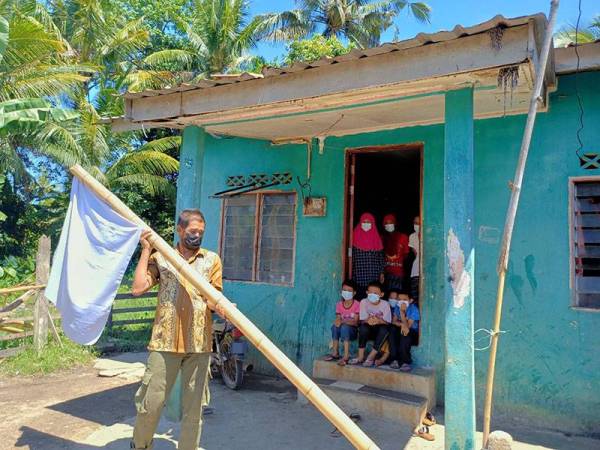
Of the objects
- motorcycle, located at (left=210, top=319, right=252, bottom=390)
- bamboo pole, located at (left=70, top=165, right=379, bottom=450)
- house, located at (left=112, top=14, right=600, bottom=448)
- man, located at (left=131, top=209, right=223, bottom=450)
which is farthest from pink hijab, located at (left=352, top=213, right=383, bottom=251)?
bamboo pole, located at (left=70, top=165, right=379, bottom=450)

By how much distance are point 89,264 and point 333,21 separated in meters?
20.4

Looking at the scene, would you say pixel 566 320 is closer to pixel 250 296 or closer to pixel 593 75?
pixel 593 75

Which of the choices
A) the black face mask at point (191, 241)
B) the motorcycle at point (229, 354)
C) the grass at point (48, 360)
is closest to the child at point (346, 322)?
the motorcycle at point (229, 354)

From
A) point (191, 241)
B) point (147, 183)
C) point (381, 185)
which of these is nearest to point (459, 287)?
point (191, 241)

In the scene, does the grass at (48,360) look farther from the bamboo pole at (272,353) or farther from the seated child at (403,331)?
the seated child at (403,331)

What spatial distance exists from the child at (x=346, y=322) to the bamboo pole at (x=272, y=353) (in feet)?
8.38

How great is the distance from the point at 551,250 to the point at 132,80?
14075 millimetres

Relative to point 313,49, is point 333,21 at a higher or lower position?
higher

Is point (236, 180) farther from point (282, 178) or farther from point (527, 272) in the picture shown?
point (527, 272)

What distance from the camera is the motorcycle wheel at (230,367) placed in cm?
581

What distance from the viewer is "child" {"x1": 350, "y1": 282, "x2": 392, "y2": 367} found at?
532 centimetres

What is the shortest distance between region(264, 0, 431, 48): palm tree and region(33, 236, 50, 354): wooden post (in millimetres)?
16853

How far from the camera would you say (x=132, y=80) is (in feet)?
50.5

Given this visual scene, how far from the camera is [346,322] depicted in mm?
5535
